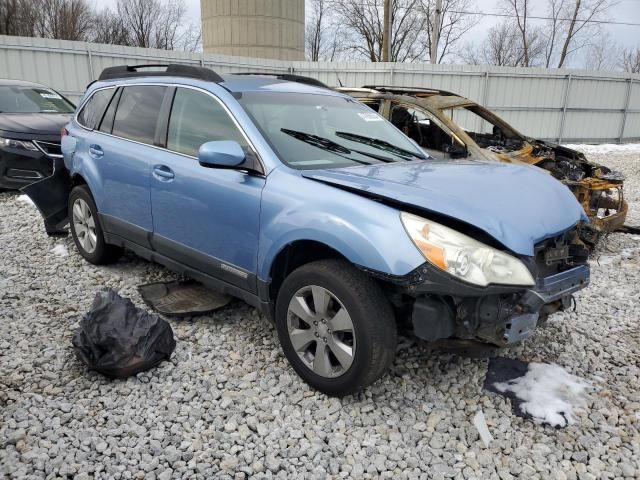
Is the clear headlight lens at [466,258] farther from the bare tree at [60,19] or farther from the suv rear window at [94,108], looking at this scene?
the bare tree at [60,19]

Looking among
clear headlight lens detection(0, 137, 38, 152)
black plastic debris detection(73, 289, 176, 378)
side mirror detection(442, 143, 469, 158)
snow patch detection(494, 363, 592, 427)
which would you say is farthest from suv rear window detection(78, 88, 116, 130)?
snow patch detection(494, 363, 592, 427)

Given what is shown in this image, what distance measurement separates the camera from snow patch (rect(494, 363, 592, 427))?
9.04 ft

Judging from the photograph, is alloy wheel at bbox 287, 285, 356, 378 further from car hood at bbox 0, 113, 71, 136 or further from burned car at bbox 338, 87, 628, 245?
car hood at bbox 0, 113, 71, 136

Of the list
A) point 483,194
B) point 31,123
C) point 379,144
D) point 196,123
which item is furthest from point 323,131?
point 31,123

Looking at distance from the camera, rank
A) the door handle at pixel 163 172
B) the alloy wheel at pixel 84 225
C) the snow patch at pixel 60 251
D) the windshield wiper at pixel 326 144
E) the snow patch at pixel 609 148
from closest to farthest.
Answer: the windshield wiper at pixel 326 144, the door handle at pixel 163 172, the alloy wheel at pixel 84 225, the snow patch at pixel 60 251, the snow patch at pixel 609 148

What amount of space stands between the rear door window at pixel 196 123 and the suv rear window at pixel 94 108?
1156 mm

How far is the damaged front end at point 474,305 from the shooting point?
234 centimetres

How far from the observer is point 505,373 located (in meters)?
3.16

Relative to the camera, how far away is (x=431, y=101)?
251 inches

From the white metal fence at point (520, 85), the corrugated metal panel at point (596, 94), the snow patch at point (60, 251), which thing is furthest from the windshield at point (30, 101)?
the corrugated metal panel at point (596, 94)

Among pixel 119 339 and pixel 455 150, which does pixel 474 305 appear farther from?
pixel 455 150

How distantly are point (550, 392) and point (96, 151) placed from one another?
12.8 ft

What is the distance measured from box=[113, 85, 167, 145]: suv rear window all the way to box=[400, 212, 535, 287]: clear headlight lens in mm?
2383

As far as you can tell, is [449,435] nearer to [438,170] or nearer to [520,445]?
[520,445]
